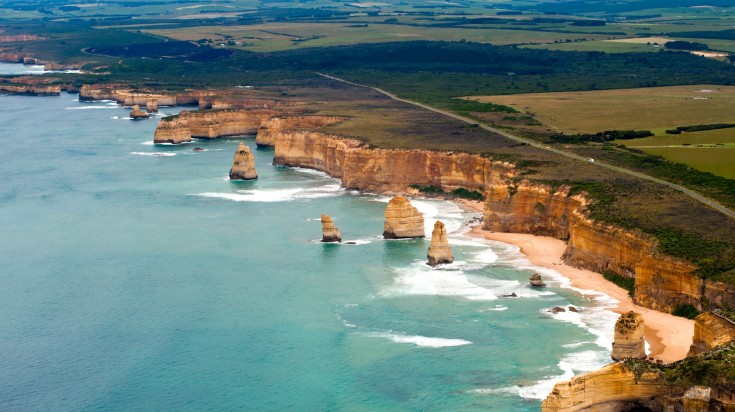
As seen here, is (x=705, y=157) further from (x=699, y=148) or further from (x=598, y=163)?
(x=598, y=163)

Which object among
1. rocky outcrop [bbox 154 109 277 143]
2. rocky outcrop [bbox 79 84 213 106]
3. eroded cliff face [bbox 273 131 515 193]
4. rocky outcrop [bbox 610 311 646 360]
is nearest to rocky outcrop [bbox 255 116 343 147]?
rocky outcrop [bbox 154 109 277 143]

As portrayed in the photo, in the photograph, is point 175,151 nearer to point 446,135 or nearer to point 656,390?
point 446,135

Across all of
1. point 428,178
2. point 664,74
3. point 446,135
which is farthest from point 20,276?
point 664,74

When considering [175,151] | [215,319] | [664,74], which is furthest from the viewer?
[664,74]

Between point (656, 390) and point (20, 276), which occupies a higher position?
point (656, 390)

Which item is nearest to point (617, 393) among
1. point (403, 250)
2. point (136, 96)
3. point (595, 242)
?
point (595, 242)

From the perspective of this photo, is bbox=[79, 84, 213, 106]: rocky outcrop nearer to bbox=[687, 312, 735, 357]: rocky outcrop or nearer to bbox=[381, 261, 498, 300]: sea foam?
bbox=[381, 261, 498, 300]: sea foam
